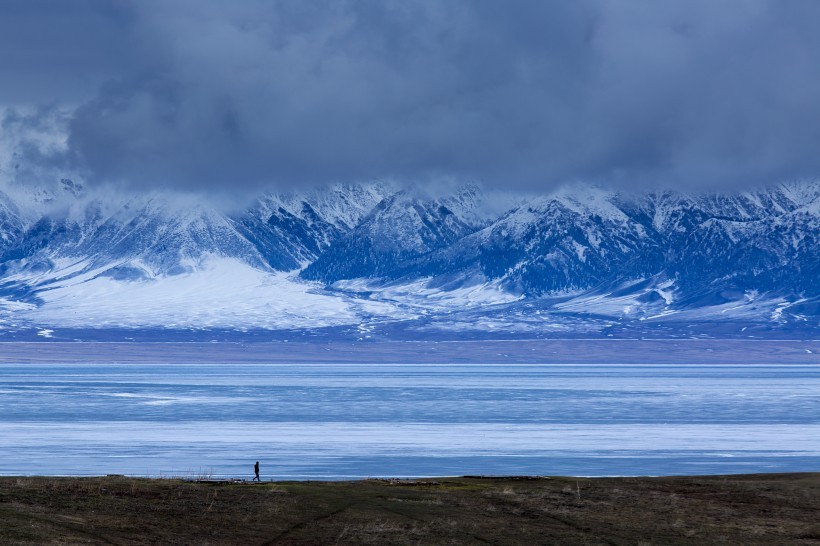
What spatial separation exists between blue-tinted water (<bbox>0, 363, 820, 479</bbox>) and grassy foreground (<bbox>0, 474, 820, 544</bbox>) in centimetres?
1324

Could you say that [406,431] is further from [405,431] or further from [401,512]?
[401,512]

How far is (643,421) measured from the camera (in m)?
98.7

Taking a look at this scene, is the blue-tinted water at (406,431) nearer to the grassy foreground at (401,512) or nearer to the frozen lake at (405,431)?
the frozen lake at (405,431)

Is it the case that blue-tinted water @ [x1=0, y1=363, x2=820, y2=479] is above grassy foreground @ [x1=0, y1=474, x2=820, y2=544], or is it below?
above

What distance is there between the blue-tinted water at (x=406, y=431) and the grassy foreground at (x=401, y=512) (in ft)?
43.4

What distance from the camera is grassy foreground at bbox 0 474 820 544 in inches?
1625

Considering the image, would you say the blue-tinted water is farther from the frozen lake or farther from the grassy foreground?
the grassy foreground

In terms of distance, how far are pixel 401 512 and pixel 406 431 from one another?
44.8m

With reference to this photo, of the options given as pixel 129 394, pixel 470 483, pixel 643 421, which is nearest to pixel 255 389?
pixel 129 394

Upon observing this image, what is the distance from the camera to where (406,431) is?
89375 millimetres

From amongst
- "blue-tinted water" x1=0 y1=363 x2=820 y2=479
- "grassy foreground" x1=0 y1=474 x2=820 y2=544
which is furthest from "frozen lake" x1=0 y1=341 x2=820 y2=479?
"grassy foreground" x1=0 y1=474 x2=820 y2=544

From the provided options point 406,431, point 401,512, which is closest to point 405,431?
point 406,431

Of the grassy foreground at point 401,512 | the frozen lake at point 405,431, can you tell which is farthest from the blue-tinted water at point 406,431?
the grassy foreground at point 401,512

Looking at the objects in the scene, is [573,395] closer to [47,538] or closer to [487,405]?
[487,405]
